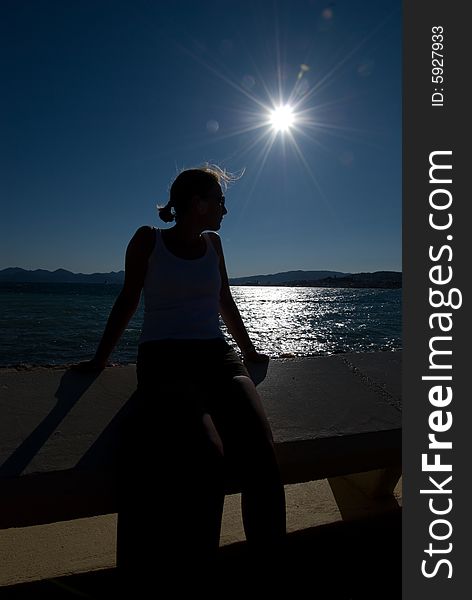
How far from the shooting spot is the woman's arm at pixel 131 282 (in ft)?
7.73

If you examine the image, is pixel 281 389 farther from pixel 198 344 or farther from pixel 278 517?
pixel 278 517

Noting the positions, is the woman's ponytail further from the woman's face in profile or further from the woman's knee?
the woman's knee

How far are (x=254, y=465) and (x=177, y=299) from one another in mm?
1031

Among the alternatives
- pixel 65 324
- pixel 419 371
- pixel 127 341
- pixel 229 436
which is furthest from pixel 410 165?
pixel 65 324

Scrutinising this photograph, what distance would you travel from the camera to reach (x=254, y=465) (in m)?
1.60

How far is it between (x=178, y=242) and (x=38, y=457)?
138cm

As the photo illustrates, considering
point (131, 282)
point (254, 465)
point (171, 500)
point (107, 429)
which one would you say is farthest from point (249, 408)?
point (131, 282)

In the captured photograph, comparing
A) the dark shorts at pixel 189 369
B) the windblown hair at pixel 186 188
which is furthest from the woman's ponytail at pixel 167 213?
the dark shorts at pixel 189 369

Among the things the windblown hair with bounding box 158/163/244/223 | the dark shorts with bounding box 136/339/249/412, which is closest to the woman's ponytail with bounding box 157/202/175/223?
the windblown hair with bounding box 158/163/244/223

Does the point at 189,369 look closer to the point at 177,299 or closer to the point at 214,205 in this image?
the point at 177,299

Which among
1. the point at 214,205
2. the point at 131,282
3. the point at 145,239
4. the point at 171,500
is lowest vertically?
the point at 171,500

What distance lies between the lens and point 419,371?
2004 mm

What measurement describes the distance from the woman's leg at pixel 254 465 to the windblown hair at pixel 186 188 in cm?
123

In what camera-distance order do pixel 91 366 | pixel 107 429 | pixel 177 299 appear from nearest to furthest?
pixel 107 429 → pixel 177 299 → pixel 91 366
